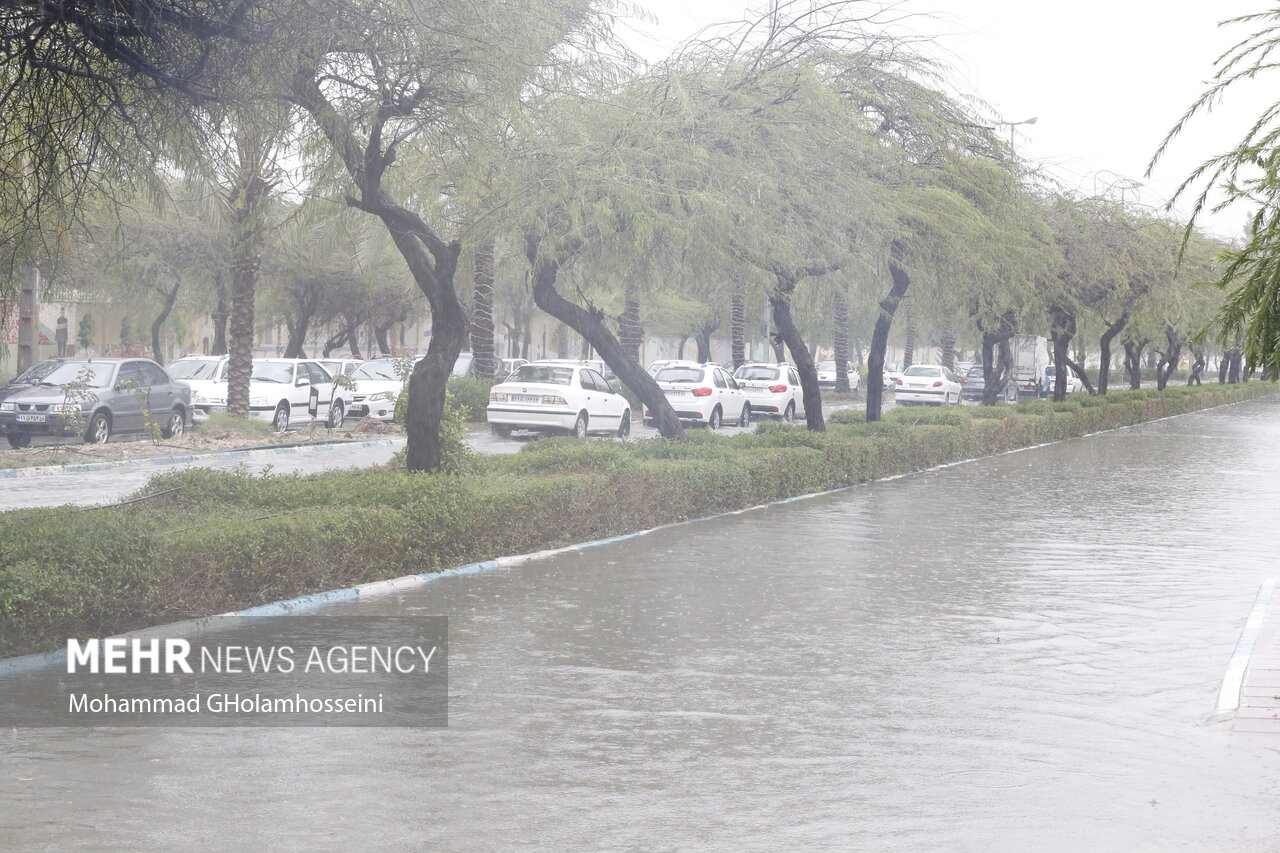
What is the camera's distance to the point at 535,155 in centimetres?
1527

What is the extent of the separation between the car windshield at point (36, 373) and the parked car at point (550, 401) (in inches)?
323

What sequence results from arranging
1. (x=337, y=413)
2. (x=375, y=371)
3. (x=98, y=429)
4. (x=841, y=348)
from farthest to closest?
1. (x=841, y=348)
2. (x=375, y=371)
3. (x=337, y=413)
4. (x=98, y=429)

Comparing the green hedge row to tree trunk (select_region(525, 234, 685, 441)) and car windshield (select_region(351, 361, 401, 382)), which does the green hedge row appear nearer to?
tree trunk (select_region(525, 234, 685, 441))

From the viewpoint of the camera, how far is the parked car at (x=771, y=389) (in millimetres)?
38875

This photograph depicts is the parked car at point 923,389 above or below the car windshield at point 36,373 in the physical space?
below

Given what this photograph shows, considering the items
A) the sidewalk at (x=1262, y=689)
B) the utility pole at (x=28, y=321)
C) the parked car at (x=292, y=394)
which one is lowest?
the sidewalk at (x=1262, y=689)

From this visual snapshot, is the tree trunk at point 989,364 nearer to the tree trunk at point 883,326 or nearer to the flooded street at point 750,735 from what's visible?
the tree trunk at point 883,326

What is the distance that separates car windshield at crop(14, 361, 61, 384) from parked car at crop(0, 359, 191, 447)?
8cm

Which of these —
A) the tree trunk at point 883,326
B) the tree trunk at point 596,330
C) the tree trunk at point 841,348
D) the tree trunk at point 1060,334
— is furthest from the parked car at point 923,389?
the tree trunk at point 596,330

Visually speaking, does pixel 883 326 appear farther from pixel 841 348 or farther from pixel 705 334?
pixel 705 334

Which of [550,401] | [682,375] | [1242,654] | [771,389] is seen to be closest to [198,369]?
[550,401]

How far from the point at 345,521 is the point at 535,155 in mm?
5786

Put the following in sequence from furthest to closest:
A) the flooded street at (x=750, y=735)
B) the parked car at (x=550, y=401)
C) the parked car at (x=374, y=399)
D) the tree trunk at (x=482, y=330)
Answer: the tree trunk at (x=482, y=330)
the parked car at (x=374, y=399)
the parked car at (x=550, y=401)
the flooded street at (x=750, y=735)

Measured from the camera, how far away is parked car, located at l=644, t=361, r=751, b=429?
34969mm
